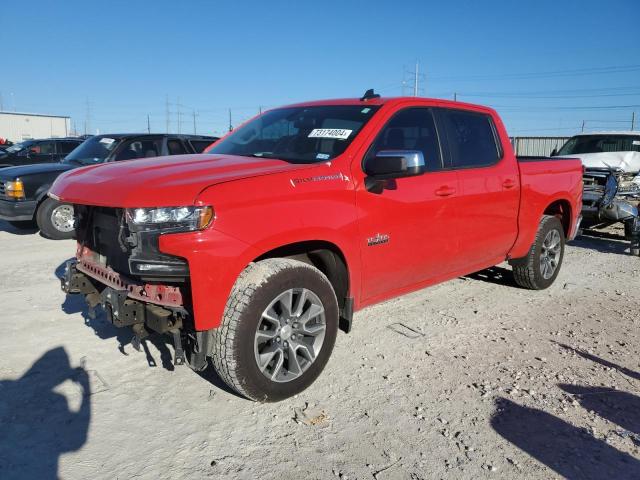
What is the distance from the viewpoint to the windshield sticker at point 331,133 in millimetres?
3695

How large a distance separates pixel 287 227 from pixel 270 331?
2.13 feet

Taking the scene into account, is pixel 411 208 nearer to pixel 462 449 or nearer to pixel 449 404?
pixel 449 404

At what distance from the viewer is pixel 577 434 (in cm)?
287

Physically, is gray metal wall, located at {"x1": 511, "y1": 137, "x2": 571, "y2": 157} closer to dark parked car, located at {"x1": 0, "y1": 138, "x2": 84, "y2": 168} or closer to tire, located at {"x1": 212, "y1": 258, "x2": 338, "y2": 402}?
dark parked car, located at {"x1": 0, "y1": 138, "x2": 84, "y2": 168}

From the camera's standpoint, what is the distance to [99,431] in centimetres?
285

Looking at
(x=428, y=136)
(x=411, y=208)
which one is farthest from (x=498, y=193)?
(x=411, y=208)

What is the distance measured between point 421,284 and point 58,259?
5121 millimetres

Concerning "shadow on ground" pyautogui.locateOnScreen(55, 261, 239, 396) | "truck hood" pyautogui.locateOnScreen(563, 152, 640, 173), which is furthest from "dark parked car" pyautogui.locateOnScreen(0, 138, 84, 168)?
"truck hood" pyautogui.locateOnScreen(563, 152, 640, 173)

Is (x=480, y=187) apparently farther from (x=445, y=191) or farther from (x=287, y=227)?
(x=287, y=227)

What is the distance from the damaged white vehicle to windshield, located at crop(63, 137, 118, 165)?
8.09 meters

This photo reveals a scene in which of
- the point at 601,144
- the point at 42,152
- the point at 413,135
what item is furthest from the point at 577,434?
the point at 42,152

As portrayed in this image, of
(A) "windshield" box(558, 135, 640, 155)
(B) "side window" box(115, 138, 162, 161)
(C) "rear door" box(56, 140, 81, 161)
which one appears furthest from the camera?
(C) "rear door" box(56, 140, 81, 161)

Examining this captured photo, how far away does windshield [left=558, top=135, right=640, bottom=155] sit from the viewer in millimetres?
11688

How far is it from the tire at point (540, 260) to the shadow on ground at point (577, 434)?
2194 millimetres
